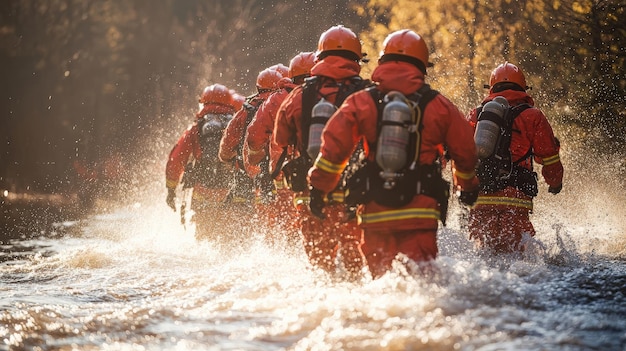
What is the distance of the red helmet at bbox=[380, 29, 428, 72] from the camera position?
20.6 ft

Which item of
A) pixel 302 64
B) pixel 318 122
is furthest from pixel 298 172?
pixel 302 64

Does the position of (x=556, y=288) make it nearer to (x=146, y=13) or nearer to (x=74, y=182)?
(x=74, y=182)

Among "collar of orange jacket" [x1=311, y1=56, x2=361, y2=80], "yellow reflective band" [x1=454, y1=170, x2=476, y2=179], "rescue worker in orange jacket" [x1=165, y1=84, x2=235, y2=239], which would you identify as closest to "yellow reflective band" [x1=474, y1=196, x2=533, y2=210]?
"yellow reflective band" [x1=454, y1=170, x2=476, y2=179]

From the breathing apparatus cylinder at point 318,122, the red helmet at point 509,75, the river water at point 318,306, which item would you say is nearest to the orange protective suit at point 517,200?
the river water at point 318,306

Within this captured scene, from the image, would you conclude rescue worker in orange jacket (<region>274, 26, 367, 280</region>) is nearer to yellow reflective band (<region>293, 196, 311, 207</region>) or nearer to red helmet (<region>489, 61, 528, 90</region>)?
yellow reflective band (<region>293, 196, 311, 207</region>)

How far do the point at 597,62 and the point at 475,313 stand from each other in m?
12.7

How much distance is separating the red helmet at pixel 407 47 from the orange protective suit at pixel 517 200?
2.26 metres

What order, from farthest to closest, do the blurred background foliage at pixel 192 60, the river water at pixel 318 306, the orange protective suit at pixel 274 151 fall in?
the blurred background foliage at pixel 192 60
the orange protective suit at pixel 274 151
the river water at pixel 318 306

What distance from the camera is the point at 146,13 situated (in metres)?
51.3

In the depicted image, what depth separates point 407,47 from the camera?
20.6ft

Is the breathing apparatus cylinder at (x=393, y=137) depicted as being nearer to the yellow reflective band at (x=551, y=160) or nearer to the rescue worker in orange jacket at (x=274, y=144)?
the rescue worker in orange jacket at (x=274, y=144)

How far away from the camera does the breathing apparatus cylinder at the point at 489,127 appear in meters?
8.08

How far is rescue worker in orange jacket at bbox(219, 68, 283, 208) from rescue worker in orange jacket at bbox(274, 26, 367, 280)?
2.56m

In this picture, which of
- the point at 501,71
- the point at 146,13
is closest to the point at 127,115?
the point at 146,13
